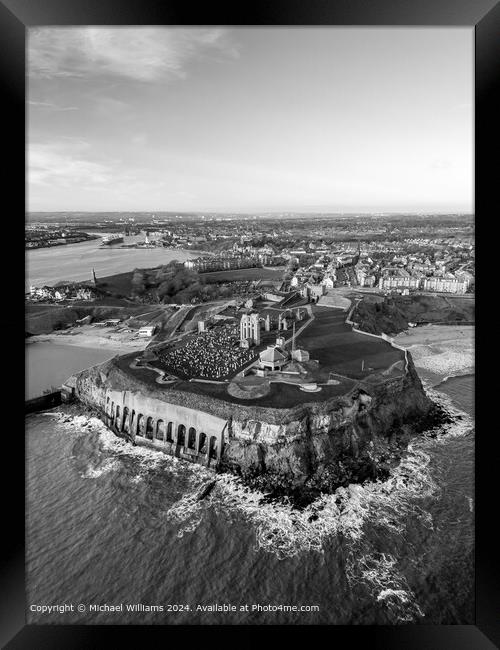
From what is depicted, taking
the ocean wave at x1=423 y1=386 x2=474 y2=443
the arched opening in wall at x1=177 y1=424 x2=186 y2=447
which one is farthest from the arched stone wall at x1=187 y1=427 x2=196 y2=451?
the ocean wave at x1=423 y1=386 x2=474 y2=443

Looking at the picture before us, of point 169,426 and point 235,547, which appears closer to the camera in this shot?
point 235,547

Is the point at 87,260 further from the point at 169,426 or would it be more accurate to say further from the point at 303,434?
the point at 303,434

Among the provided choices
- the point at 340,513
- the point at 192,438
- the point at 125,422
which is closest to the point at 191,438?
the point at 192,438

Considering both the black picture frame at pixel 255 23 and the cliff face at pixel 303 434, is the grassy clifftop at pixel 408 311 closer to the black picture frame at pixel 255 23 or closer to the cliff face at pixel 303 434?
the cliff face at pixel 303 434

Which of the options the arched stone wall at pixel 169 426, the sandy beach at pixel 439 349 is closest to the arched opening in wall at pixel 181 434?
the arched stone wall at pixel 169 426

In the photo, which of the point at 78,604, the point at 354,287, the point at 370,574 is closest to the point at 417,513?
the point at 370,574
